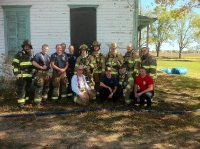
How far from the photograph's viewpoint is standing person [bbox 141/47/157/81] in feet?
21.1

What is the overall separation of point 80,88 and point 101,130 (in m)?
2.03

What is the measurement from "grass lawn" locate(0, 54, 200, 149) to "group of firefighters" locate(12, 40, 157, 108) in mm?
548

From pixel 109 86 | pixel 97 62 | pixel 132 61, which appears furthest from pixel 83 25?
pixel 109 86

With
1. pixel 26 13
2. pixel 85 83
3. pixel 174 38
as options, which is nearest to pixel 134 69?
pixel 85 83

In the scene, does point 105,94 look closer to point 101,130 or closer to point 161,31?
point 101,130

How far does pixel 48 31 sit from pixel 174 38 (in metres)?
56.8

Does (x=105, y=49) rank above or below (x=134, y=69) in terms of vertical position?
above

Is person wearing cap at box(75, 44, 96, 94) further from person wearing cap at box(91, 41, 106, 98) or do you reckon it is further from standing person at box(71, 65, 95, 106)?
standing person at box(71, 65, 95, 106)

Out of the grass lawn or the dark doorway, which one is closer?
the grass lawn

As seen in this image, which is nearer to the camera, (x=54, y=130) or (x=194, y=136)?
(x=194, y=136)

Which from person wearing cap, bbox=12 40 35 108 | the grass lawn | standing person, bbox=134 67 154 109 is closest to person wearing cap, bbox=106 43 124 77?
standing person, bbox=134 67 154 109

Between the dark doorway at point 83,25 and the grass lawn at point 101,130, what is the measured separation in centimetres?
270

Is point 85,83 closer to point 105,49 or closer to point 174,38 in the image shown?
point 105,49

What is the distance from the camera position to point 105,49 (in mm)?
7941
